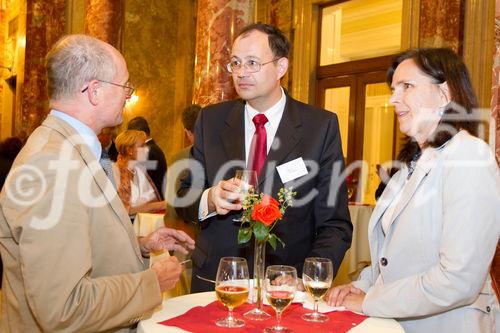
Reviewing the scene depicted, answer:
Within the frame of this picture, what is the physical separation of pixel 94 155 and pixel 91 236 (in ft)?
0.98

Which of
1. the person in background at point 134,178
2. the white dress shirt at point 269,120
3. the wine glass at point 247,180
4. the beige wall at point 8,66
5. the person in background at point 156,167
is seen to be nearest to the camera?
the wine glass at point 247,180

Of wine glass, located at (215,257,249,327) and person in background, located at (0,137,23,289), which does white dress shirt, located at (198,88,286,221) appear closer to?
wine glass, located at (215,257,249,327)

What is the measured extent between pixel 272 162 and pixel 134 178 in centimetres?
310

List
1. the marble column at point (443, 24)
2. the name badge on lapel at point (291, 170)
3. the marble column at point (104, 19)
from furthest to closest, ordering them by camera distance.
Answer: the marble column at point (104, 19) → the marble column at point (443, 24) → the name badge on lapel at point (291, 170)

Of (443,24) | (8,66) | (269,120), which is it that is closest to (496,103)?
(269,120)

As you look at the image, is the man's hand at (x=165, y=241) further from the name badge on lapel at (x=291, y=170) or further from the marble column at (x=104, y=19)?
the marble column at (x=104, y=19)

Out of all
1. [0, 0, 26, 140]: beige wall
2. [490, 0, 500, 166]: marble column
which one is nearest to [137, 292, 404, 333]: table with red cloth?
[490, 0, 500, 166]: marble column

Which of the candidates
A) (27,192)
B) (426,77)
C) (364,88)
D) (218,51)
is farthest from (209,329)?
(364,88)

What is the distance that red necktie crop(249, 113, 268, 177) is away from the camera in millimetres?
2477

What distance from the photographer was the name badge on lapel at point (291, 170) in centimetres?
242

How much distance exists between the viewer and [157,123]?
12.6m

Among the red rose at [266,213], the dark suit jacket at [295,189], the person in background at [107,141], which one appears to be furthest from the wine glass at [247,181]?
the person in background at [107,141]

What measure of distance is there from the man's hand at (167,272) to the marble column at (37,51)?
23.1ft

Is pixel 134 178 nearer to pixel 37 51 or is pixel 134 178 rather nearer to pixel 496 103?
pixel 496 103
